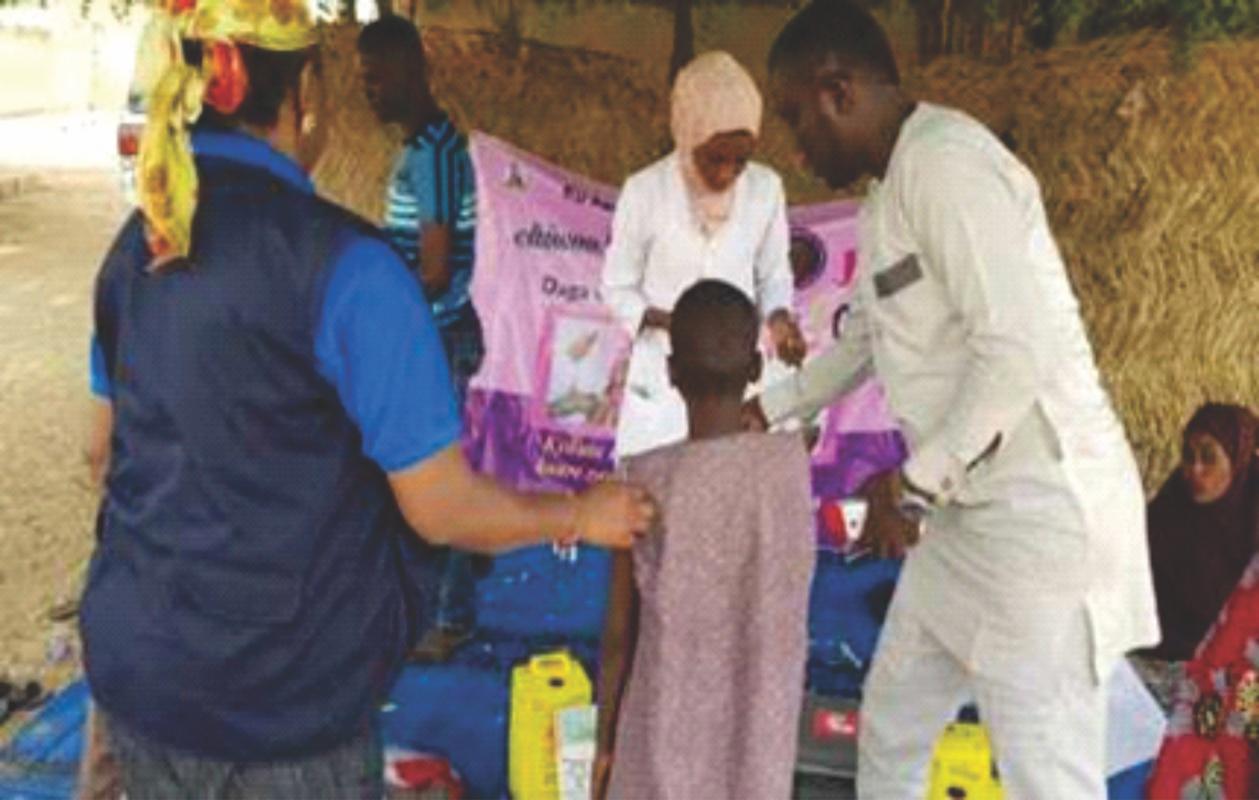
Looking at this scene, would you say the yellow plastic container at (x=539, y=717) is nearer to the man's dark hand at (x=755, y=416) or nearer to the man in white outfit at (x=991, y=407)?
the man's dark hand at (x=755, y=416)

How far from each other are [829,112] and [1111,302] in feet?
11.8

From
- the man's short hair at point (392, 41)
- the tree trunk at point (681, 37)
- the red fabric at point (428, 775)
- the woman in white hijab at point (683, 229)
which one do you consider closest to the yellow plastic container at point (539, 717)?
the red fabric at point (428, 775)

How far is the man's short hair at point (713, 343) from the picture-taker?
100.0 inches

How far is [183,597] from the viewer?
1.98 metres

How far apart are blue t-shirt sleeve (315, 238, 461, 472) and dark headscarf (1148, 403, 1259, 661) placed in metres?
3.06

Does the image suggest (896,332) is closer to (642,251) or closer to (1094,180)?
(642,251)

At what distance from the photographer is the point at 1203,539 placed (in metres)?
4.36

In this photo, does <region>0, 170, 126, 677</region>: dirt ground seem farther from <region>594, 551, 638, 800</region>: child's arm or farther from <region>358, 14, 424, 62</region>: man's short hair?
<region>358, 14, 424, 62</region>: man's short hair

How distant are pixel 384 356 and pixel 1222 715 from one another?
2.11 metres

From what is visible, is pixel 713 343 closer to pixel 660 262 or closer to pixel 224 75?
pixel 224 75

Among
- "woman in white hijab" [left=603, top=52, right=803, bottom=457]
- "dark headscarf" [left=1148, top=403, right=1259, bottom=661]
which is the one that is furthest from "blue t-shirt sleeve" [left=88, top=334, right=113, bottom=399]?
"dark headscarf" [left=1148, top=403, right=1259, bottom=661]

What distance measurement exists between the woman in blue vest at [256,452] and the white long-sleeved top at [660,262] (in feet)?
7.19

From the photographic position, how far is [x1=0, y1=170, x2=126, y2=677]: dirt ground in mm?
5492

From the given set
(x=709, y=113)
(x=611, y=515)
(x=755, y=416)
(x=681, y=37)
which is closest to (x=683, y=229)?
(x=709, y=113)
